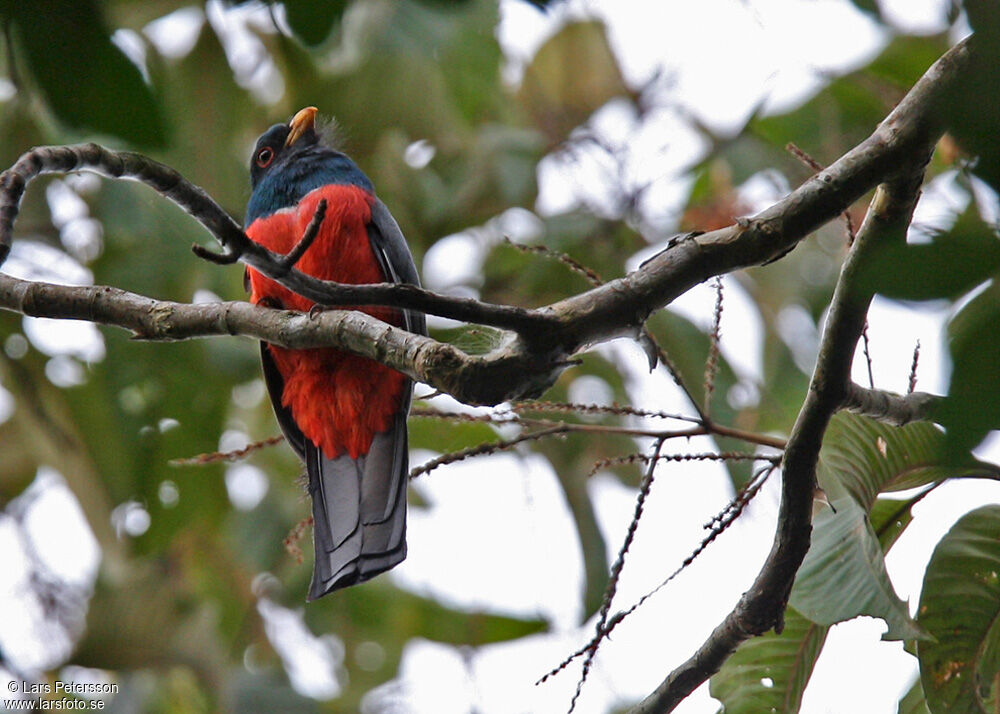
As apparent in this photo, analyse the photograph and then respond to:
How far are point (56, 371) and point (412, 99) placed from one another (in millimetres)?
2200

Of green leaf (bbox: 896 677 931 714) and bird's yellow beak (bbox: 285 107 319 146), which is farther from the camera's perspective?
bird's yellow beak (bbox: 285 107 319 146)

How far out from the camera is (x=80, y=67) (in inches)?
40.2

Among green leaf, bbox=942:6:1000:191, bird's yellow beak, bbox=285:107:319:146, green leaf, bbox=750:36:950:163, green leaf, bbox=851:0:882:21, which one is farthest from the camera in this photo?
bird's yellow beak, bbox=285:107:319:146

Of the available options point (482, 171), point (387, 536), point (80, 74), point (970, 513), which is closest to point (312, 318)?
point (387, 536)

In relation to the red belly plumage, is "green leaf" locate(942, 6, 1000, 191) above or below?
below

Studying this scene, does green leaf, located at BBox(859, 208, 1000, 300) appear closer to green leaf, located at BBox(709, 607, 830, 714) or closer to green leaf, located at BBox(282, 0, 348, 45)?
green leaf, located at BBox(282, 0, 348, 45)

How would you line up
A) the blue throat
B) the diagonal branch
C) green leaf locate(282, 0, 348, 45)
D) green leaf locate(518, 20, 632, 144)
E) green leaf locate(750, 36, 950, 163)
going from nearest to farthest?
green leaf locate(282, 0, 348, 45), the diagonal branch, the blue throat, green leaf locate(750, 36, 950, 163), green leaf locate(518, 20, 632, 144)

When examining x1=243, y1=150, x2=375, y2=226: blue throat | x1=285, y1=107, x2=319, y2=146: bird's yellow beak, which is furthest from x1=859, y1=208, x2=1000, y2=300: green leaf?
x1=285, y1=107, x2=319, y2=146: bird's yellow beak

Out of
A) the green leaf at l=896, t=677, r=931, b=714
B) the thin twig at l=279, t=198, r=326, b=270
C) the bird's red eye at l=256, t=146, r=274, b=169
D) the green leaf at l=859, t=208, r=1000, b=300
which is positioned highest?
the bird's red eye at l=256, t=146, r=274, b=169

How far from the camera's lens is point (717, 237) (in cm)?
196

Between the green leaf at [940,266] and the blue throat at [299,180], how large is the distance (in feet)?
10.3

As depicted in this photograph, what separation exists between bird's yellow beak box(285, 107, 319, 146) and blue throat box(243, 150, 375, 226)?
0.22m

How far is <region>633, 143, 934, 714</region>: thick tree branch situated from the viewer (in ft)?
6.23

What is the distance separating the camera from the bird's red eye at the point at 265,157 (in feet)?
14.6
